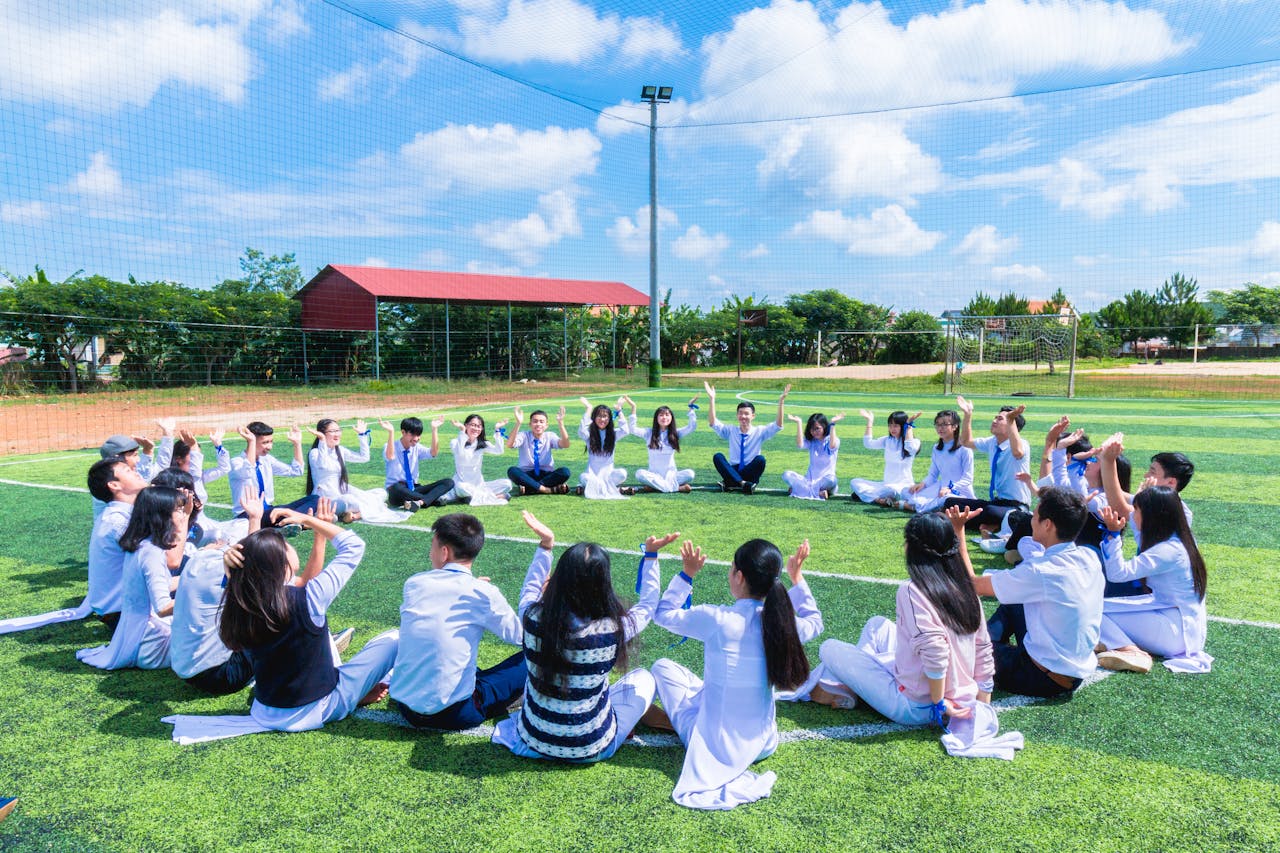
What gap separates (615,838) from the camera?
323cm

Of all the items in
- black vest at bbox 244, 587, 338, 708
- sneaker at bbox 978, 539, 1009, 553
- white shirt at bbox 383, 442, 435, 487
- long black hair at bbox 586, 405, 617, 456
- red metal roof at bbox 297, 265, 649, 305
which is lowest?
sneaker at bbox 978, 539, 1009, 553

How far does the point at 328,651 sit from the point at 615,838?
1846 mm

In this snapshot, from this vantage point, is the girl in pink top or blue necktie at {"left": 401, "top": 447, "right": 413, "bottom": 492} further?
blue necktie at {"left": 401, "top": 447, "right": 413, "bottom": 492}

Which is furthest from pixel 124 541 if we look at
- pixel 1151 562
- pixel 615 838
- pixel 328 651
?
pixel 1151 562

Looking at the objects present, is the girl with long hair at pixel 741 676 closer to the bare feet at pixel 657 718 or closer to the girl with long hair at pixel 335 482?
the bare feet at pixel 657 718

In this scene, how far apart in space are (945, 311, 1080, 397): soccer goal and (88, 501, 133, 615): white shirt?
25.7 meters

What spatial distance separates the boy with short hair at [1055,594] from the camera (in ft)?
13.5

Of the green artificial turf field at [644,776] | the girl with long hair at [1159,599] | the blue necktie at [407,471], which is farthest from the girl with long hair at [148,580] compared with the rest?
the girl with long hair at [1159,599]

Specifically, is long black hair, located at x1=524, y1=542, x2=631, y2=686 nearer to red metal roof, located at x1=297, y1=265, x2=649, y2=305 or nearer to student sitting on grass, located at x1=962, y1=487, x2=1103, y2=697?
student sitting on grass, located at x1=962, y1=487, x2=1103, y2=697

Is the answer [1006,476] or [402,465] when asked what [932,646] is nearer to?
[1006,476]

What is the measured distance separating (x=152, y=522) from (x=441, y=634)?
2.14m

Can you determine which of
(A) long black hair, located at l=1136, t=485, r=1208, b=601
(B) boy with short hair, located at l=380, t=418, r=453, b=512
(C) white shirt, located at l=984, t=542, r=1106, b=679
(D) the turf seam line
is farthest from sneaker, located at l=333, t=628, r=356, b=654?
(A) long black hair, located at l=1136, t=485, r=1208, b=601

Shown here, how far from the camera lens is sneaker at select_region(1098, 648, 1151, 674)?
4.72 meters

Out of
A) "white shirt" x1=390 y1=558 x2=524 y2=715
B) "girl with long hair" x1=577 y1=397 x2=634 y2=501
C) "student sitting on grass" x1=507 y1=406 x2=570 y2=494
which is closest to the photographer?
"white shirt" x1=390 y1=558 x2=524 y2=715
